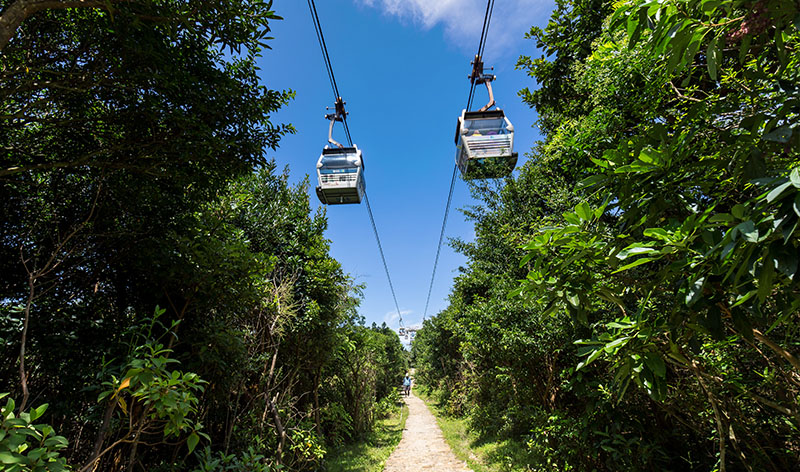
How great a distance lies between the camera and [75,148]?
9.57 feet

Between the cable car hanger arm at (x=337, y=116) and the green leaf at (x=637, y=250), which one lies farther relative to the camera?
the cable car hanger arm at (x=337, y=116)

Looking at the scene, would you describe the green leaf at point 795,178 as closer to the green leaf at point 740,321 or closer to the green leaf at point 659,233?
the green leaf at point 659,233

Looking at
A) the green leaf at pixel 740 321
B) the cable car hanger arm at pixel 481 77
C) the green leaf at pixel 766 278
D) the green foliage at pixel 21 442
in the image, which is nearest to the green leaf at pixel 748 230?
the green leaf at pixel 766 278

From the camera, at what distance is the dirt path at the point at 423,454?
23.8 ft

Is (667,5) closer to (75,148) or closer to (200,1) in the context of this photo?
(200,1)

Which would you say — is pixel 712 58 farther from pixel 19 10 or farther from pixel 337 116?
pixel 337 116

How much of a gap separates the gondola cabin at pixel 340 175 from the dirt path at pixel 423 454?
6.41 meters

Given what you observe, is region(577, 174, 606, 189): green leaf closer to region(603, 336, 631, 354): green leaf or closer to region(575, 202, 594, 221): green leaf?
region(575, 202, 594, 221): green leaf

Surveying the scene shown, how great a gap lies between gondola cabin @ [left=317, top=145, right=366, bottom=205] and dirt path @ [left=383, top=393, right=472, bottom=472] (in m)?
6.41

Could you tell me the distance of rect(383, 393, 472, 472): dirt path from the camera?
23.8ft

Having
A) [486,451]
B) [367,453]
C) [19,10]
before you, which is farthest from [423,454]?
[19,10]

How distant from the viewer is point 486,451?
787 cm

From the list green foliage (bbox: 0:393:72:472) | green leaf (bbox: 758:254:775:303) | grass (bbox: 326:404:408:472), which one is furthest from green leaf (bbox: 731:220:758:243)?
grass (bbox: 326:404:408:472)

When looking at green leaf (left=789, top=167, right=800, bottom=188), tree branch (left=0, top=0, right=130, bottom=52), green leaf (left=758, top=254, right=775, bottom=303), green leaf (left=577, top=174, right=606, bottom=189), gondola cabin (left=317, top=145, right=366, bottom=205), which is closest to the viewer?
green leaf (left=789, top=167, right=800, bottom=188)
